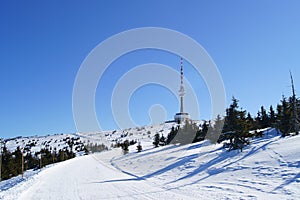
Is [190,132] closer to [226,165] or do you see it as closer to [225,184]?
[226,165]

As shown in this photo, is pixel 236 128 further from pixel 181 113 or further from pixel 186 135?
pixel 181 113

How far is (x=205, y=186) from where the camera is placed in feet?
41.0

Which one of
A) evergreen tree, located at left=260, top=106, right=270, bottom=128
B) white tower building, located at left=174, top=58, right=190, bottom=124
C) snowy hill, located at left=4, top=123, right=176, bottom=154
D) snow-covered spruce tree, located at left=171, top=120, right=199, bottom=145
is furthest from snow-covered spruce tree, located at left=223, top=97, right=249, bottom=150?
snowy hill, located at left=4, top=123, right=176, bottom=154

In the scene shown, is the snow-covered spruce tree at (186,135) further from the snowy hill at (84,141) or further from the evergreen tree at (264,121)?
the snowy hill at (84,141)

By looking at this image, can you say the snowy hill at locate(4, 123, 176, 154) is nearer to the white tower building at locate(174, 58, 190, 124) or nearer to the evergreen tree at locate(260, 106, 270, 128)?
the white tower building at locate(174, 58, 190, 124)

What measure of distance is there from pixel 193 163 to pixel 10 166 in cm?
5438

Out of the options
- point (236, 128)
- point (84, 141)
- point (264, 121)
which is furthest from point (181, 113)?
point (84, 141)

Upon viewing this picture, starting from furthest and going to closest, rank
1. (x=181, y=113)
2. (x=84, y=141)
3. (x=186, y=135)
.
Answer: (x=84, y=141) < (x=181, y=113) < (x=186, y=135)

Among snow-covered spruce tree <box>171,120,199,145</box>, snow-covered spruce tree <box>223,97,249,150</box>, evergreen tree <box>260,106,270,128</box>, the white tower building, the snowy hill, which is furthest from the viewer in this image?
the snowy hill

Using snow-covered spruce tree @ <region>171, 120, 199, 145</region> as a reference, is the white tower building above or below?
above

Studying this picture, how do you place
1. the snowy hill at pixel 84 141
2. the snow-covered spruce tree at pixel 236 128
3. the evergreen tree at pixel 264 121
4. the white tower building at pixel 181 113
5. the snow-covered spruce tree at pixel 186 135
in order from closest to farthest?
the snow-covered spruce tree at pixel 236 128 < the snow-covered spruce tree at pixel 186 135 < the evergreen tree at pixel 264 121 < the white tower building at pixel 181 113 < the snowy hill at pixel 84 141

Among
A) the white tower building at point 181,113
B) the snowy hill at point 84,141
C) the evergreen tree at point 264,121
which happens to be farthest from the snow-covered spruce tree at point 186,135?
the snowy hill at point 84,141

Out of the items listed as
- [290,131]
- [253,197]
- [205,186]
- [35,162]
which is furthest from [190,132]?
[35,162]

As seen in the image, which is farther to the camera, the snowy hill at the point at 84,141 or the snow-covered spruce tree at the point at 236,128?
the snowy hill at the point at 84,141
